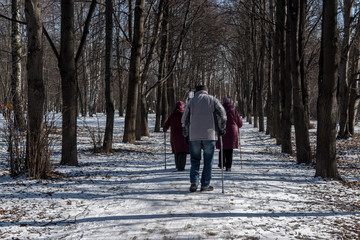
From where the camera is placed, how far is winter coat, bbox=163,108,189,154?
376 inches

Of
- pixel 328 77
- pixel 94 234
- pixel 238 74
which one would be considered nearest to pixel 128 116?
pixel 328 77

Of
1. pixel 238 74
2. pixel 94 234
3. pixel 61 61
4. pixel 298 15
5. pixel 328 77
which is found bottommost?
pixel 94 234

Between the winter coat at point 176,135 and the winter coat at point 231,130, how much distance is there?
951mm

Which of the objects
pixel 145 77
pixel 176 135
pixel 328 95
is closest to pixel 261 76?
pixel 145 77

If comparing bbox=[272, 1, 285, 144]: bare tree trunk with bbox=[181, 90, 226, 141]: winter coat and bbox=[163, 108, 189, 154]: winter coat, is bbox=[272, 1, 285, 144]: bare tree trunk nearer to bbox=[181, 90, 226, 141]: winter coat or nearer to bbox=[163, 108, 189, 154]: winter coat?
bbox=[163, 108, 189, 154]: winter coat

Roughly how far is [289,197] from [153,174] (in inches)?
150

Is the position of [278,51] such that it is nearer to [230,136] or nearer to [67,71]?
[230,136]

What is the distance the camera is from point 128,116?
16.8 meters

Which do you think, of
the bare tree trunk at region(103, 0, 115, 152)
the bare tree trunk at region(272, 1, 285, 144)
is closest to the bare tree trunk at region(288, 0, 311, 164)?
the bare tree trunk at region(272, 1, 285, 144)

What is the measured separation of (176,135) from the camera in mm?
9727

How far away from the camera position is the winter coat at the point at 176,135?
376 inches

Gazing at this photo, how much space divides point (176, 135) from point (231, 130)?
5.16ft

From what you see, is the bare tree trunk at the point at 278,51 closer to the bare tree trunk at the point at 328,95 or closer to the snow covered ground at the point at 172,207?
the bare tree trunk at the point at 328,95

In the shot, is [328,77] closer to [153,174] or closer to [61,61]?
[153,174]
